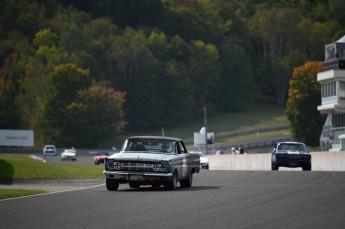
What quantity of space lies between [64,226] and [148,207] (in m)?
3.98

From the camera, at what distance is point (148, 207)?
23.1 metres

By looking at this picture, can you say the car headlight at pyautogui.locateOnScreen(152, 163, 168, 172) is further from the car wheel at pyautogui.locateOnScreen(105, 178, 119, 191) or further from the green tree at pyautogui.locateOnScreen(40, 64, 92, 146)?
the green tree at pyautogui.locateOnScreen(40, 64, 92, 146)

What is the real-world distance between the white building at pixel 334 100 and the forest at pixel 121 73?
33.8 meters

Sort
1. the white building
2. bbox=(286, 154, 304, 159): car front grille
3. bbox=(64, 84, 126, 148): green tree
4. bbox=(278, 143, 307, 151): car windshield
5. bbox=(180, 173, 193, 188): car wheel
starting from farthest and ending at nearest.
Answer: bbox=(64, 84, 126, 148): green tree → the white building → bbox=(278, 143, 307, 151): car windshield → bbox=(286, 154, 304, 159): car front grille → bbox=(180, 173, 193, 188): car wheel

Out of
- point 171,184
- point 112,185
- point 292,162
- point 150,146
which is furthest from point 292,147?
point 112,185

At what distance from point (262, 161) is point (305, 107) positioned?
80102mm

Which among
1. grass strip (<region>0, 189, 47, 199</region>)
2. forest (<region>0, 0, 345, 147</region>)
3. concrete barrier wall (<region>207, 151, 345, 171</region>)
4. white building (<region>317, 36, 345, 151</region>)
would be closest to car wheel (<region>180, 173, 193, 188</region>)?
grass strip (<region>0, 189, 47, 199</region>)

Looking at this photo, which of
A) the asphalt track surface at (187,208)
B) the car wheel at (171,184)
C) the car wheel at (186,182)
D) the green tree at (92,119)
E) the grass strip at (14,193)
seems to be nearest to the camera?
the asphalt track surface at (187,208)

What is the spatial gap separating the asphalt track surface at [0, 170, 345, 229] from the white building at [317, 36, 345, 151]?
88.6 meters

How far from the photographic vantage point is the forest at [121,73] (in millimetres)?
150750

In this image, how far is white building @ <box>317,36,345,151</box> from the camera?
4685 inches

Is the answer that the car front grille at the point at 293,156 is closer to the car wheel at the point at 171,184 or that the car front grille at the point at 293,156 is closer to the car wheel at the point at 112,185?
the car wheel at the point at 171,184

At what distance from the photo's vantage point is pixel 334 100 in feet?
394

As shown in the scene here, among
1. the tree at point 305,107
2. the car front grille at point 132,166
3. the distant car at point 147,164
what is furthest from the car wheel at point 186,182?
the tree at point 305,107
